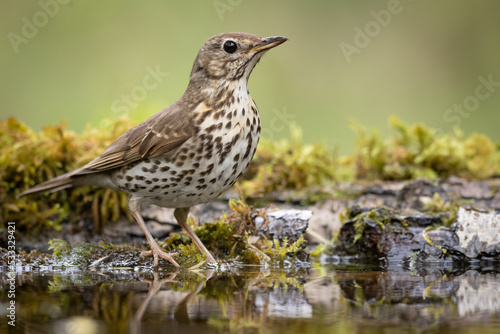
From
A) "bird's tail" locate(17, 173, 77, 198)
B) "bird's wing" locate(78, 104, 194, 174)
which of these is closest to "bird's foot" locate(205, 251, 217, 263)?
"bird's wing" locate(78, 104, 194, 174)

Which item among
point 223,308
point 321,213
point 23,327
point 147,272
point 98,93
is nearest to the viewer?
point 23,327

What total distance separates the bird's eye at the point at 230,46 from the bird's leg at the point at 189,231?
1351mm

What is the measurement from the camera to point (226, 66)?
14.8ft

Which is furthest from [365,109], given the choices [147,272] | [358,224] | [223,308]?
[223,308]

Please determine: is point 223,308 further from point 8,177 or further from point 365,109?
point 365,109

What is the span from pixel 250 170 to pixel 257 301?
11.3 ft

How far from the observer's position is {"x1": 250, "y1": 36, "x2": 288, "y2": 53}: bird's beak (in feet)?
14.4

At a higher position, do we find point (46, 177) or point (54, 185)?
point (46, 177)

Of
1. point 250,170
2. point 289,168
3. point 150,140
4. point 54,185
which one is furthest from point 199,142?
point 250,170

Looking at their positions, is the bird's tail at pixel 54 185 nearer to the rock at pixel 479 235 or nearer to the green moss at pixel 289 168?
the green moss at pixel 289 168

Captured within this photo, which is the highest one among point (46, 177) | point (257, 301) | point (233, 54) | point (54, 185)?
point (233, 54)

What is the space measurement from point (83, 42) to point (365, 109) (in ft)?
17.6

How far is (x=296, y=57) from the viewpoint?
10.8m

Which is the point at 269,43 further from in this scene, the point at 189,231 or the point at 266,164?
the point at 266,164
